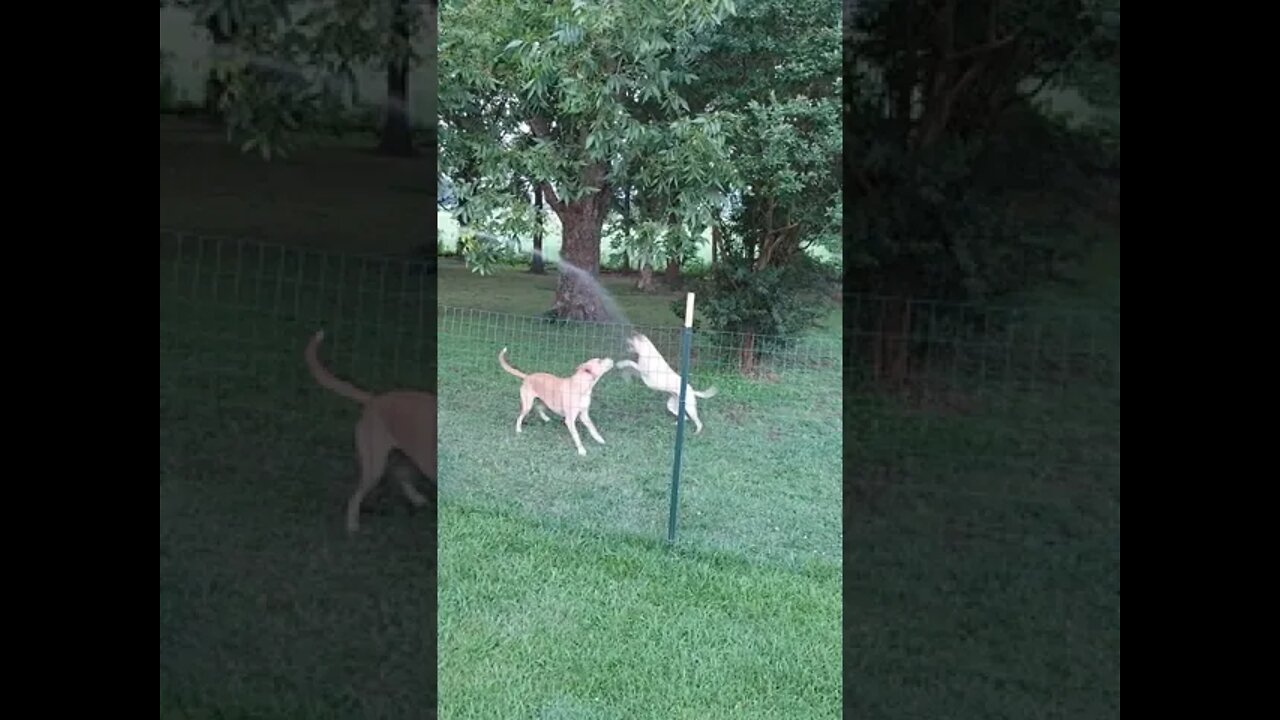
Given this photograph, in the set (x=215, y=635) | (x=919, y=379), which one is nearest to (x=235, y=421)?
(x=215, y=635)

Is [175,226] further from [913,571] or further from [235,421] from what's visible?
[913,571]

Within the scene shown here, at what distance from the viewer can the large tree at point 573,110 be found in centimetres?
305

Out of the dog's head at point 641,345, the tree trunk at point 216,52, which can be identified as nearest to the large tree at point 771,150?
the dog's head at point 641,345

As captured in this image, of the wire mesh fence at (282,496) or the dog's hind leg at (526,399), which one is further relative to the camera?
the dog's hind leg at (526,399)

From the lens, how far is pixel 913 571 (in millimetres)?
2365

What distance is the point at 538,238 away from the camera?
3.33 m

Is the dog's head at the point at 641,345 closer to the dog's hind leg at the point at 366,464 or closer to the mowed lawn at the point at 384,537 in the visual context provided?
the mowed lawn at the point at 384,537

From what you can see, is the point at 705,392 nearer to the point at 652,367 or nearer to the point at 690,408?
the point at 690,408

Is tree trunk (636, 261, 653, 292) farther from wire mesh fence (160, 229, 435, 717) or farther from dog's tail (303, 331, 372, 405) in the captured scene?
dog's tail (303, 331, 372, 405)

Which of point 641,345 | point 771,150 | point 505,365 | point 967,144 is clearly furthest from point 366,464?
point 967,144

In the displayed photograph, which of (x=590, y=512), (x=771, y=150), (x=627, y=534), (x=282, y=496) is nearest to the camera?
(x=282, y=496)

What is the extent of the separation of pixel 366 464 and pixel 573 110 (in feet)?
3.78

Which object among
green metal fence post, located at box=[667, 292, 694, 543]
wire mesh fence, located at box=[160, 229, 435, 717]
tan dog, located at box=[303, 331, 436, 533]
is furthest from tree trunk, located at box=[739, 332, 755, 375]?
tan dog, located at box=[303, 331, 436, 533]

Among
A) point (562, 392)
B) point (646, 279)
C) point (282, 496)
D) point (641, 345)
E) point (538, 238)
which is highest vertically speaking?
point (538, 238)
